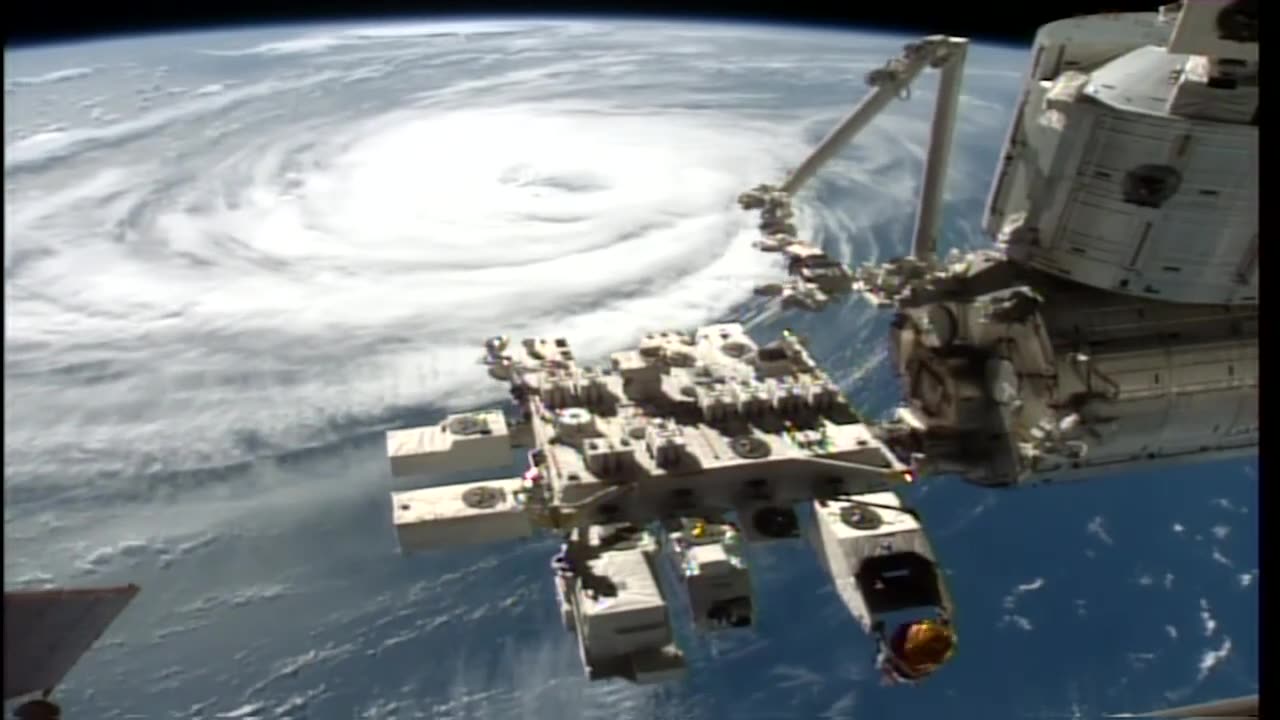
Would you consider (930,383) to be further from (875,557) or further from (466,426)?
(466,426)

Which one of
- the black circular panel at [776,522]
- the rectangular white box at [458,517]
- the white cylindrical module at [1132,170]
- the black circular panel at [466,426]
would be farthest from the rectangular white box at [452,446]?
the white cylindrical module at [1132,170]

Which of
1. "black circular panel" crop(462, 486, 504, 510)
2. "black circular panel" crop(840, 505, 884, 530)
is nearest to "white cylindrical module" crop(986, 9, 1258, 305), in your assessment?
"black circular panel" crop(840, 505, 884, 530)

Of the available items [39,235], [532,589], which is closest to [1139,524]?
[532,589]

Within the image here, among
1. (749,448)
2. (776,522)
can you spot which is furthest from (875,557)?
(749,448)

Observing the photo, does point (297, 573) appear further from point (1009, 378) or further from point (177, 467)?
point (1009, 378)

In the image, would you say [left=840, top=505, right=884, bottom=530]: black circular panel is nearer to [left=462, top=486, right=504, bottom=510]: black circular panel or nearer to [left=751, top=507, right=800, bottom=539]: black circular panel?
[left=751, top=507, right=800, bottom=539]: black circular panel

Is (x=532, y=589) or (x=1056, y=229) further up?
(x=1056, y=229)

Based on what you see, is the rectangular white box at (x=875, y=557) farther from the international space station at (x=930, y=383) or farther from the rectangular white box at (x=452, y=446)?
the rectangular white box at (x=452, y=446)
